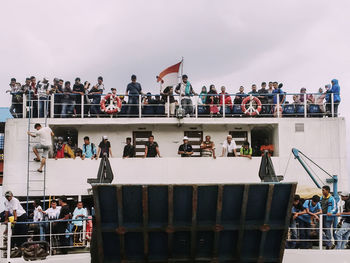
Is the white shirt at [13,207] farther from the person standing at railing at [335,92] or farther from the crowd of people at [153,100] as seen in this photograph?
the person standing at railing at [335,92]

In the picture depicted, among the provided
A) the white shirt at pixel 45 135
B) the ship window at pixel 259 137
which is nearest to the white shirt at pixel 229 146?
the ship window at pixel 259 137

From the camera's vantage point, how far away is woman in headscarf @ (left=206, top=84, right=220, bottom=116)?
52.2 feet

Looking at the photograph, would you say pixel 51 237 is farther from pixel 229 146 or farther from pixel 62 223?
pixel 229 146

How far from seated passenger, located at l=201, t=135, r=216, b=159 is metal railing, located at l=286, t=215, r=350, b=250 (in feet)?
13.4

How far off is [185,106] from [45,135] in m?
4.33

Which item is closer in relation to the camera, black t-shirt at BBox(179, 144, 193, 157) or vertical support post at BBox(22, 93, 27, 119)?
black t-shirt at BBox(179, 144, 193, 157)

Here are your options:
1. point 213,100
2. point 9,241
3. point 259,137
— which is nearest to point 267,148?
point 259,137

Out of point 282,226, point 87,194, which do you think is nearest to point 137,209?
point 282,226

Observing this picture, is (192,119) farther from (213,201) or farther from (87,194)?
(213,201)

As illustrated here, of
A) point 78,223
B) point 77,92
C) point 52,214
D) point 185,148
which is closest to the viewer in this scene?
point 78,223

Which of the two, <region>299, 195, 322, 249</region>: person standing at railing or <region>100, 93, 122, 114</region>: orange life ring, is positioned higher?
<region>100, 93, 122, 114</region>: orange life ring

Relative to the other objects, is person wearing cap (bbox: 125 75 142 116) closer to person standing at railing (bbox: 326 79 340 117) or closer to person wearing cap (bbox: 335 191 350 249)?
person standing at railing (bbox: 326 79 340 117)

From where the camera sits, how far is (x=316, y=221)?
11.5 metres

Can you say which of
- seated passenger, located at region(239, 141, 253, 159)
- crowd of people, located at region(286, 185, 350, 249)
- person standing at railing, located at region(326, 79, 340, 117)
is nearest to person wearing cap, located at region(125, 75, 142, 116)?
seated passenger, located at region(239, 141, 253, 159)
